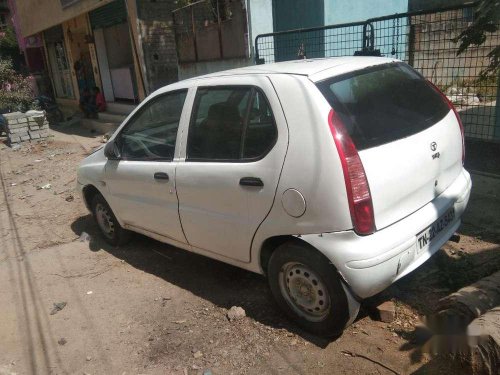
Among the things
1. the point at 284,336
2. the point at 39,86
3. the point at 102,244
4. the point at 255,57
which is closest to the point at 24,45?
the point at 39,86

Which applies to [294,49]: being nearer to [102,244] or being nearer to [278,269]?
[102,244]

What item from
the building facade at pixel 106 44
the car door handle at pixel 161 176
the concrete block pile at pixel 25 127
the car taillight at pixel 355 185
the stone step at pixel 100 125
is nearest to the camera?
the car taillight at pixel 355 185

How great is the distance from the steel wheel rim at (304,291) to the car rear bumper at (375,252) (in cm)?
23

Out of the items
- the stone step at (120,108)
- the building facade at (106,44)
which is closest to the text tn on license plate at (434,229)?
the building facade at (106,44)

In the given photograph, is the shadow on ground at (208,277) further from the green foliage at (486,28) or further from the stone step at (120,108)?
the stone step at (120,108)

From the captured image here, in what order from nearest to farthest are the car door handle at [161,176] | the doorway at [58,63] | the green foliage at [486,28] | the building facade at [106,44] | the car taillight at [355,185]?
1. the car taillight at [355,185]
2. the green foliage at [486,28]
3. the car door handle at [161,176]
4. the building facade at [106,44]
5. the doorway at [58,63]

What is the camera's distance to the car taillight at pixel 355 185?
254 centimetres

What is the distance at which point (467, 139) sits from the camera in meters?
6.04

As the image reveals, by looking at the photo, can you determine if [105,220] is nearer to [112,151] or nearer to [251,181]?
[112,151]

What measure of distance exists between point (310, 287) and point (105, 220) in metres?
2.81

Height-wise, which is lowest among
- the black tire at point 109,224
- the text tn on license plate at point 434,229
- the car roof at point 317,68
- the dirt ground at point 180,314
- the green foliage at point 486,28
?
the dirt ground at point 180,314

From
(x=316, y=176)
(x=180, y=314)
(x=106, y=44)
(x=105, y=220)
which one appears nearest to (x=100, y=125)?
(x=106, y=44)

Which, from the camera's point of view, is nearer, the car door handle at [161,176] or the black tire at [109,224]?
the car door handle at [161,176]

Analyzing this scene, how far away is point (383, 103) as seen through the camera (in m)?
2.94
